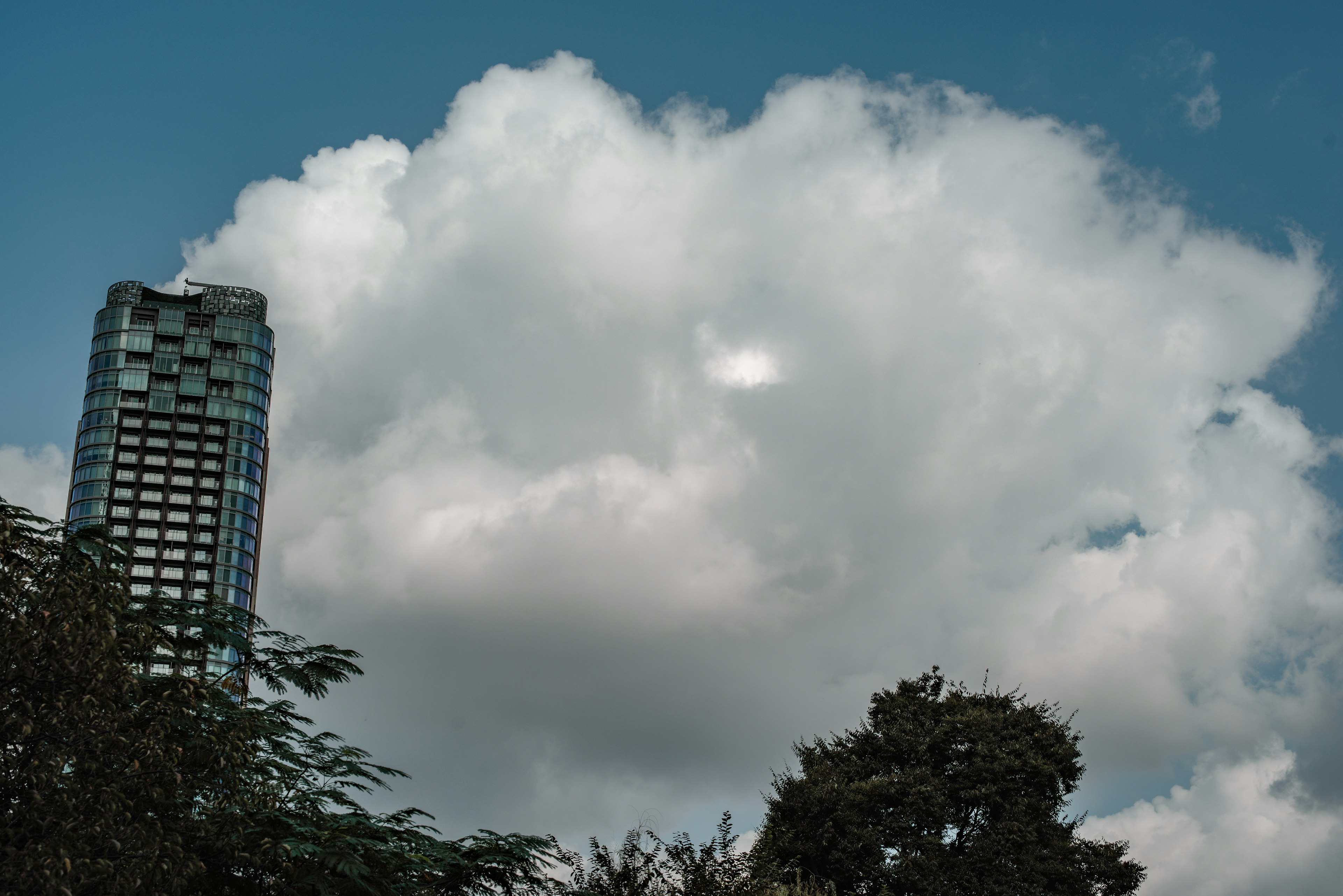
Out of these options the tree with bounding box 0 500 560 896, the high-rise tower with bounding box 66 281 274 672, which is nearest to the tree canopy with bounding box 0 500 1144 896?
the tree with bounding box 0 500 560 896

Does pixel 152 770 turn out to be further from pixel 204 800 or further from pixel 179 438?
pixel 179 438

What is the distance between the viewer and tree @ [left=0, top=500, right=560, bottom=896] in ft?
44.7

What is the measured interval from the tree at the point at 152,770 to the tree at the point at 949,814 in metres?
22.9

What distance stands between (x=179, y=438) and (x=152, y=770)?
13686 centimetres

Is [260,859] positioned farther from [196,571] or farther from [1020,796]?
[196,571]

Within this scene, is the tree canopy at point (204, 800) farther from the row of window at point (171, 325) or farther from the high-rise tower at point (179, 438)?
the row of window at point (171, 325)

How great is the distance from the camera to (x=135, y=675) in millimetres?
16000

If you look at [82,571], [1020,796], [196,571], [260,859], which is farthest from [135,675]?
[196,571]

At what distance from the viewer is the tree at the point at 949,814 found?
4312 centimetres

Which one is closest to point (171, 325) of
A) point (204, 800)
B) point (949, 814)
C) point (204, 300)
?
point (204, 300)

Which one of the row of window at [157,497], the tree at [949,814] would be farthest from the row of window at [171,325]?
the tree at [949,814]

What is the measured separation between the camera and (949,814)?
149ft

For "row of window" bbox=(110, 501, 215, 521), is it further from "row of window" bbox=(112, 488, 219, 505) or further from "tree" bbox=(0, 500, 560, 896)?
"tree" bbox=(0, 500, 560, 896)

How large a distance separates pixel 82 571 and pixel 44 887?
13.2 ft
